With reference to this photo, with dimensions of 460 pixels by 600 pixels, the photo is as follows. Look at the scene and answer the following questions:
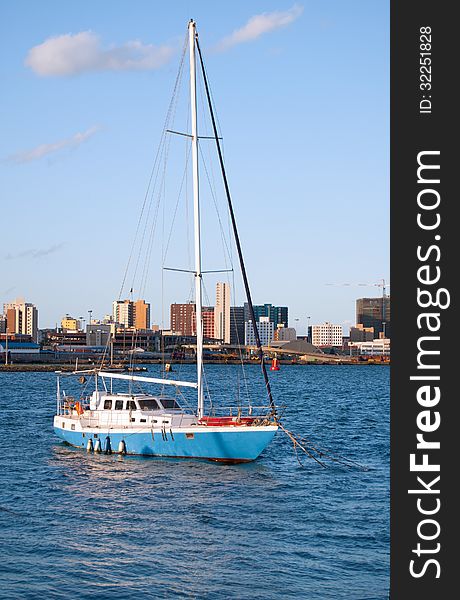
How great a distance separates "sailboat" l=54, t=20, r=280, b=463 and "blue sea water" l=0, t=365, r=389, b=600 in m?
0.82

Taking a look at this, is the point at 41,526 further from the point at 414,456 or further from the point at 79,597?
the point at 414,456

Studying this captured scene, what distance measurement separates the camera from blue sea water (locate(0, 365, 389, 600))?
1010 inches

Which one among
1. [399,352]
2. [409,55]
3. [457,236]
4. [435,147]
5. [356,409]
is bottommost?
[356,409]

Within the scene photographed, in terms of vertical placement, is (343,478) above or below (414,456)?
below

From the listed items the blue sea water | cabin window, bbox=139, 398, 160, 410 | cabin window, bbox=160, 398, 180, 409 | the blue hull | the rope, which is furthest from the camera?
cabin window, bbox=160, 398, 180, 409

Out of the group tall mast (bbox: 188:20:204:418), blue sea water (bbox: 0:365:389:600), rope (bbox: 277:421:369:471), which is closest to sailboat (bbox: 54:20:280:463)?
tall mast (bbox: 188:20:204:418)

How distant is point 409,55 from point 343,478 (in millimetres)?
32207

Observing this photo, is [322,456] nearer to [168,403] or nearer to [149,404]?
Result: [168,403]

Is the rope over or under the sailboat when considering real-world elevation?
under

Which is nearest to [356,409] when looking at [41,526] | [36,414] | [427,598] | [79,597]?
[36,414]

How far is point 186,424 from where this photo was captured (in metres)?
45.8

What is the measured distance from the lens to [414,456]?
1364 cm

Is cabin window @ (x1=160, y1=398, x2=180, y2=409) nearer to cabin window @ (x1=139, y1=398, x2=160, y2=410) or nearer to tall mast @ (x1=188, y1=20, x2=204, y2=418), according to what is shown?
cabin window @ (x1=139, y1=398, x2=160, y2=410)

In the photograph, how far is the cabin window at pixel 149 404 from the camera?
47938 millimetres
